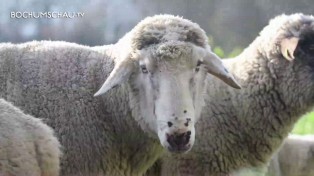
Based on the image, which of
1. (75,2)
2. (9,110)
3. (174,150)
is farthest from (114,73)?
(75,2)

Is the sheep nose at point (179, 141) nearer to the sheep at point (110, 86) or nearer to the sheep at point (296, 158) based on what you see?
the sheep at point (110, 86)

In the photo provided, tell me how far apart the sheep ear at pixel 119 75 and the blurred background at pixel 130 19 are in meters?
2.72

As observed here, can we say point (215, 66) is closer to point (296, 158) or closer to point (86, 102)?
point (86, 102)

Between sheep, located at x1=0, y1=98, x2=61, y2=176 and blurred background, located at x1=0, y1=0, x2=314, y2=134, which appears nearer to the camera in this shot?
sheep, located at x1=0, y1=98, x2=61, y2=176

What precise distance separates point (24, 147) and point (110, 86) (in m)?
0.99

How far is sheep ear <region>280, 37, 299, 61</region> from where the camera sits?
17.8 ft

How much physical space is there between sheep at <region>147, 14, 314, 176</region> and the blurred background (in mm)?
2271

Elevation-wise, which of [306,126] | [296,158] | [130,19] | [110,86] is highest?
[130,19]

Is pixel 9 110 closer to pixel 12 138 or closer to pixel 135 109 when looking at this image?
pixel 12 138

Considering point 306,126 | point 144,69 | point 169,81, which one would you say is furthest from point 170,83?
point 306,126

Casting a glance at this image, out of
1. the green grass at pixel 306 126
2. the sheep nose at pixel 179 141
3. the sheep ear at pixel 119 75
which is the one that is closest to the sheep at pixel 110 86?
the sheep ear at pixel 119 75

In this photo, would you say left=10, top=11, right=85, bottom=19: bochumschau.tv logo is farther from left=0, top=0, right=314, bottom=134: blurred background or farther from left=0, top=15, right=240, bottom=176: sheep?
left=0, top=15, right=240, bottom=176: sheep

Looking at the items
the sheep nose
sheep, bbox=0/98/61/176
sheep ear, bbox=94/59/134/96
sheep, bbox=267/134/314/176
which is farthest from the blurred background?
sheep, bbox=0/98/61/176

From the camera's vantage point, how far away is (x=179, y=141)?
14.0 ft
